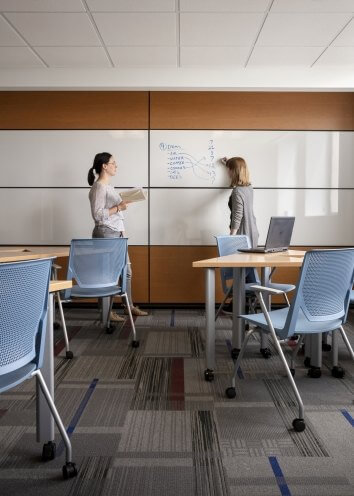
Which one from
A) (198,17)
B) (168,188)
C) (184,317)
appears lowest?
(184,317)

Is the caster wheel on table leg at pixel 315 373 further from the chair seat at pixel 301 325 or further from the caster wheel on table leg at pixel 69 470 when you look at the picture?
the caster wheel on table leg at pixel 69 470

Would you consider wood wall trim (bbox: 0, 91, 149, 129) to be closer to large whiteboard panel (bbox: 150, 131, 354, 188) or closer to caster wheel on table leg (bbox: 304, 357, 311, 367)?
large whiteboard panel (bbox: 150, 131, 354, 188)

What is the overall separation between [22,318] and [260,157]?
3.93m

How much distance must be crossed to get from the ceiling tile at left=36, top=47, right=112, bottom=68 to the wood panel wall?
37 cm

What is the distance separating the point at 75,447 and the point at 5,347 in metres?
0.74

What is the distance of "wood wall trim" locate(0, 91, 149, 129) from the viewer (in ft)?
15.3

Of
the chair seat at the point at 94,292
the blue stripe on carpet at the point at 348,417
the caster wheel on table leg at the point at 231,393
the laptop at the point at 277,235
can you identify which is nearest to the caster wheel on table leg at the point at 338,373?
the blue stripe on carpet at the point at 348,417

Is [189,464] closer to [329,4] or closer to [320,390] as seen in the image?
[320,390]

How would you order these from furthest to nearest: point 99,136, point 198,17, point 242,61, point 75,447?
point 99,136 < point 242,61 < point 198,17 < point 75,447

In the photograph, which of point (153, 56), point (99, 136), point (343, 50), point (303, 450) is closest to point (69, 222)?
point (99, 136)

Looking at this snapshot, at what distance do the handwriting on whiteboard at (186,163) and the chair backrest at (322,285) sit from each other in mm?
2900

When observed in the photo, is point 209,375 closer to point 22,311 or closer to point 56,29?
point 22,311

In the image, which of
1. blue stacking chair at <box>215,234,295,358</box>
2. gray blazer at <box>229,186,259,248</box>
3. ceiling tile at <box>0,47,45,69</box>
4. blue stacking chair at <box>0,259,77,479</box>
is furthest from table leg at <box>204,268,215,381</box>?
ceiling tile at <box>0,47,45,69</box>

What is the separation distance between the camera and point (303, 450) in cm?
174
